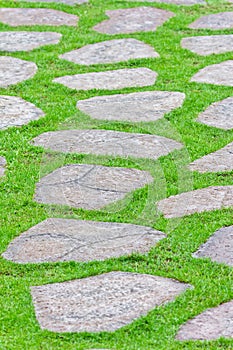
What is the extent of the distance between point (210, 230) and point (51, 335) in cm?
97

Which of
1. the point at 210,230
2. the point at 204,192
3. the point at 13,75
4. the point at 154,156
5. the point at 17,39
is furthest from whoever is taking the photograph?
the point at 17,39

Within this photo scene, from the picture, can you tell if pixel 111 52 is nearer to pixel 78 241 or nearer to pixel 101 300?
pixel 78 241

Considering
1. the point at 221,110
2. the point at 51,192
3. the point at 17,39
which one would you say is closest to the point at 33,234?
the point at 51,192

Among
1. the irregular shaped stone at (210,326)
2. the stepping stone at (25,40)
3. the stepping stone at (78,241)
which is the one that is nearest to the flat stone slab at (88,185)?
the stepping stone at (78,241)

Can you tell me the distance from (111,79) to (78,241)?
1.86 m

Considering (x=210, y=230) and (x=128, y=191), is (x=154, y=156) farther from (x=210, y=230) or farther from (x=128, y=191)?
(x=210, y=230)

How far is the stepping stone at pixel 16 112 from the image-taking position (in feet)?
15.4

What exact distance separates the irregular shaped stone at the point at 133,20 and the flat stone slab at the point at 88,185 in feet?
6.95

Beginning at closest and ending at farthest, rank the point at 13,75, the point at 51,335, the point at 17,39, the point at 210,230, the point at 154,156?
the point at 51,335, the point at 210,230, the point at 154,156, the point at 13,75, the point at 17,39

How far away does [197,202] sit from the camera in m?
3.88

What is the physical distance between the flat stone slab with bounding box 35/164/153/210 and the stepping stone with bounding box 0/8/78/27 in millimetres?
2313

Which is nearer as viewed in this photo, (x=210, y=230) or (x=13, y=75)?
(x=210, y=230)

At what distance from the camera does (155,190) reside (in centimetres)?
400

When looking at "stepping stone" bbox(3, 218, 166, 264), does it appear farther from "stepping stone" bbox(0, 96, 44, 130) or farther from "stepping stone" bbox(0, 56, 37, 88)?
"stepping stone" bbox(0, 56, 37, 88)
